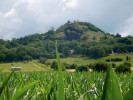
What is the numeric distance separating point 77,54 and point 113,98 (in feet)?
489

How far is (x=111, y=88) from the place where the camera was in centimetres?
42

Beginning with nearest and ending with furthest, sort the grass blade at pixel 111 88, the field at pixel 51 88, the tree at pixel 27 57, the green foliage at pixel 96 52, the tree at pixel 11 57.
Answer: the grass blade at pixel 111 88 → the field at pixel 51 88 → the tree at pixel 11 57 → the tree at pixel 27 57 → the green foliage at pixel 96 52

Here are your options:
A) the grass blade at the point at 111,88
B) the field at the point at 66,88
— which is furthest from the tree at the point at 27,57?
the grass blade at the point at 111,88

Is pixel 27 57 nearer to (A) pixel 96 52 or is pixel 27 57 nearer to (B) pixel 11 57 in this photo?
(B) pixel 11 57

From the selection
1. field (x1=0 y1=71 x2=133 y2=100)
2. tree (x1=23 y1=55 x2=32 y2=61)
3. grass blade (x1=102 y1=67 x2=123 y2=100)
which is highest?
grass blade (x1=102 y1=67 x2=123 y2=100)

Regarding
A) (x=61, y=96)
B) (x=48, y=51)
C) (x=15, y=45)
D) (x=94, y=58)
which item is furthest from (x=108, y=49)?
(x=61, y=96)

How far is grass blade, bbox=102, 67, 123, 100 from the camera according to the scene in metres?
0.40

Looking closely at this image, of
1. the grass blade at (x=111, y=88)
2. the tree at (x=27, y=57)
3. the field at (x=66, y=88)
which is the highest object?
the grass blade at (x=111, y=88)

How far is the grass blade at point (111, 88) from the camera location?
40 centimetres

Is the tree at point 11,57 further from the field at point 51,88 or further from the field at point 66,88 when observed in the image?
A: the field at point 66,88

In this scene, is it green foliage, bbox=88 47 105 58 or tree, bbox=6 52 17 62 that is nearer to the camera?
tree, bbox=6 52 17 62

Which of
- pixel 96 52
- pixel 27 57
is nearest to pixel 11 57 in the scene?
pixel 27 57

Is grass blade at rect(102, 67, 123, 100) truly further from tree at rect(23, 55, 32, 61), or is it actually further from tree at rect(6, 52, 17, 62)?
tree at rect(23, 55, 32, 61)

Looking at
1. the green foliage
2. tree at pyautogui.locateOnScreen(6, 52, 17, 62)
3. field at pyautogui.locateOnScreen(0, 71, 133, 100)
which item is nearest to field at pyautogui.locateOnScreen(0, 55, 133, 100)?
field at pyautogui.locateOnScreen(0, 71, 133, 100)
